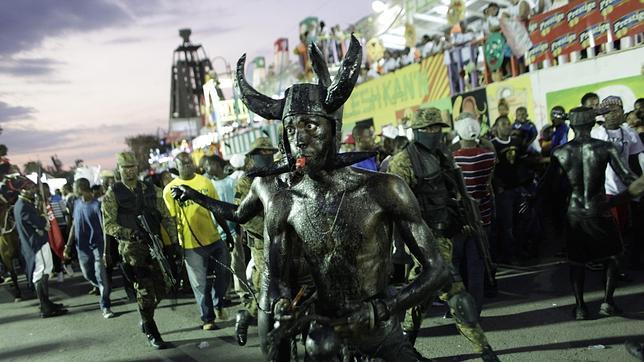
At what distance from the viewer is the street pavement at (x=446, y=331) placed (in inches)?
179

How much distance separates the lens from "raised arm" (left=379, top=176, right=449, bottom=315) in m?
2.16

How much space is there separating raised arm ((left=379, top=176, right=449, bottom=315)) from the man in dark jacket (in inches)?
290

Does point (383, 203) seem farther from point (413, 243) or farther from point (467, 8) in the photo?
point (467, 8)

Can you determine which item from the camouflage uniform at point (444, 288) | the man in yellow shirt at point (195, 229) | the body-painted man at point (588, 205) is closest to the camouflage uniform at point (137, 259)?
the man in yellow shirt at point (195, 229)

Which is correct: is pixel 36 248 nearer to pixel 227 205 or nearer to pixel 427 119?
pixel 227 205

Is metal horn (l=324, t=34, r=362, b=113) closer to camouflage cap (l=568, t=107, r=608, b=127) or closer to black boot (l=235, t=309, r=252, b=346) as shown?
black boot (l=235, t=309, r=252, b=346)

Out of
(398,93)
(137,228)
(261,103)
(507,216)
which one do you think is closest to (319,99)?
(261,103)

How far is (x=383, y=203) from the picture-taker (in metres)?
2.27

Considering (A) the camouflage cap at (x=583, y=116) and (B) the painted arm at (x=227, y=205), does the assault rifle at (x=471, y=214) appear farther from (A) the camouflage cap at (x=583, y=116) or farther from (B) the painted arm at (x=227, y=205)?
(B) the painted arm at (x=227, y=205)

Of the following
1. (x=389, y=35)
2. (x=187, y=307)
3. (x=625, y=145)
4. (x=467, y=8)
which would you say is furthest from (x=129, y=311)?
(x=389, y=35)

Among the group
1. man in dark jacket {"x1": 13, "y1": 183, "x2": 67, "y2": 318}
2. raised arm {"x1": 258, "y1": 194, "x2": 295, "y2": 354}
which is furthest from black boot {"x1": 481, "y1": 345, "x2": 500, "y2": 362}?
man in dark jacket {"x1": 13, "y1": 183, "x2": 67, "y2": 318}

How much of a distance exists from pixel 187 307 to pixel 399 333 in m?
5.78

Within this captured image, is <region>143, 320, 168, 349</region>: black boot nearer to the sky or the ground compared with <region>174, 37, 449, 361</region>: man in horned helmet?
nearer to the ground

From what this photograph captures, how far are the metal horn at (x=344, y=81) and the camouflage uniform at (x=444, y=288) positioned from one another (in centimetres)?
192
